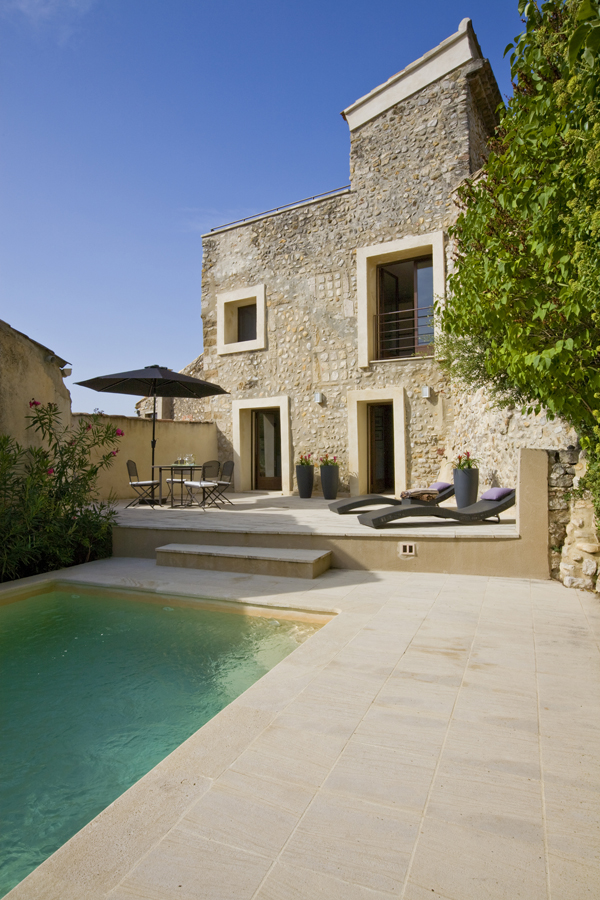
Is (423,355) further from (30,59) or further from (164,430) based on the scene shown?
(30,59)

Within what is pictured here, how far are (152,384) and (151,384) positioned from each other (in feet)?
0.21

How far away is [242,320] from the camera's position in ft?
41.6

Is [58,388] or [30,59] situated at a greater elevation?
[30,59]

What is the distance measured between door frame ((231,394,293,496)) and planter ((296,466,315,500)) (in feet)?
2.59

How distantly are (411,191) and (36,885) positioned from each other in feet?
35.7

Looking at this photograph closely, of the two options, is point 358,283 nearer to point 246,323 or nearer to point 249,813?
point 246,323

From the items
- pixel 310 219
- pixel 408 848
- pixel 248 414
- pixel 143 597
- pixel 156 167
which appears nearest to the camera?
pixel 408 848

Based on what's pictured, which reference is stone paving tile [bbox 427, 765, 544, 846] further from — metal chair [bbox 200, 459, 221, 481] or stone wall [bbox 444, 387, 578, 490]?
metal chair [bbox 200, 459, 221, 481]

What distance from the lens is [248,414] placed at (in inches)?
480

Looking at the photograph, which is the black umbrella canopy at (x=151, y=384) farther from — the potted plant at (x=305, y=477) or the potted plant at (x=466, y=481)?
the potted plant at (x=466, y=481)

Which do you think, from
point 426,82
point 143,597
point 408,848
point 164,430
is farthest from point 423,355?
point 408,848

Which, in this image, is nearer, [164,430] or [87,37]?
[87,37]

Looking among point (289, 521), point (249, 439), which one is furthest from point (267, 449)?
point (289, 521)

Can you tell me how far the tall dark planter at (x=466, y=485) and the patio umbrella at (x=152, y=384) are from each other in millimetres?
4570
